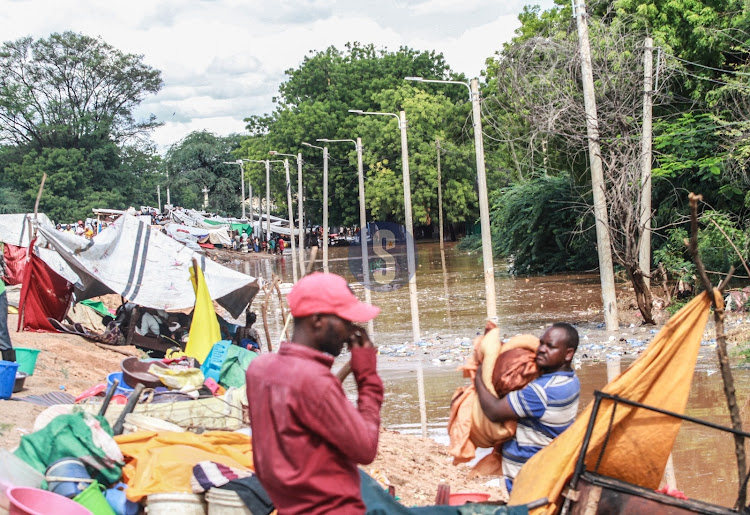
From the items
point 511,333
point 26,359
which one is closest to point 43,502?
point 26,359

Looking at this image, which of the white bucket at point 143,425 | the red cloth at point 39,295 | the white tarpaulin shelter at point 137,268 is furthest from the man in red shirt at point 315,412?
the red cloth at point 39,295

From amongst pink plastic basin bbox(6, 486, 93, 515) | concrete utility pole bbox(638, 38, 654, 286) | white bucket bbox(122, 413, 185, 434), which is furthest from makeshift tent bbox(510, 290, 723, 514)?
concrete utility pole bbox(638, 38, 654, 286)

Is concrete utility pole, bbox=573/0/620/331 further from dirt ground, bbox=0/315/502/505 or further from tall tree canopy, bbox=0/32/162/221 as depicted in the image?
tall tree canopy, bbox=0/32/162/221

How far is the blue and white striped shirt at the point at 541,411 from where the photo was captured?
370 centimetres

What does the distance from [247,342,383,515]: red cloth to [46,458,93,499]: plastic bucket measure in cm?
294

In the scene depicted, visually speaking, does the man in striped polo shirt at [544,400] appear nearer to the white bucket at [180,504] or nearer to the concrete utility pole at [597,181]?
the white bucket at [180,504]

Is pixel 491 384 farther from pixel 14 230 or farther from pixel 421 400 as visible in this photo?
pixel 14 230

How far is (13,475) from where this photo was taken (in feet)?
16.1

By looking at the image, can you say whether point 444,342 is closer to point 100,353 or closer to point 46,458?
point 100,353

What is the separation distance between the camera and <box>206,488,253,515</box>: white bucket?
15.7 ft

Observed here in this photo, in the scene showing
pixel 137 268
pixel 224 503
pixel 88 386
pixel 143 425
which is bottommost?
pixel 88 386

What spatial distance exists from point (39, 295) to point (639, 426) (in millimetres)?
12311

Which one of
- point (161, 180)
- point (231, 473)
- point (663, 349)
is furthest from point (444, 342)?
point (161, 180)

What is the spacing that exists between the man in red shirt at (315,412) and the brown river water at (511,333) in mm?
1449
